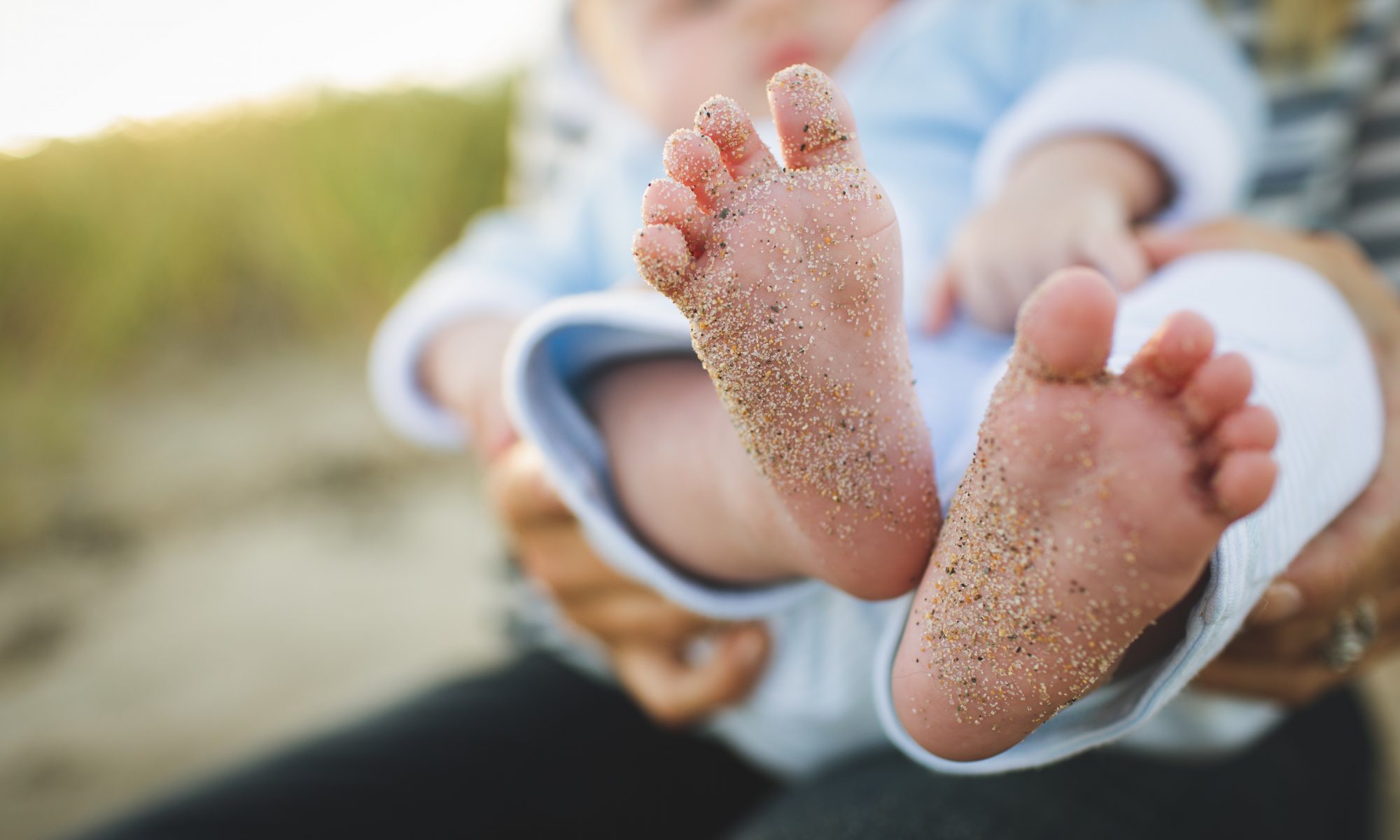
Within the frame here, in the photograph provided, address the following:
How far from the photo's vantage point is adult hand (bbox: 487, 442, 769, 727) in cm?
70

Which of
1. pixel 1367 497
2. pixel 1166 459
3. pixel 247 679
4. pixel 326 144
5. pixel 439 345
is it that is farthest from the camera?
pixel 326 144

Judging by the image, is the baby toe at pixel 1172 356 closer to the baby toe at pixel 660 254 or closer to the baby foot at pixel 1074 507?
the baby foot at pixel 1074 507

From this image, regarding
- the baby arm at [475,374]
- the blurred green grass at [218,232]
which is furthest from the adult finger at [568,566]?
the blurred green grass at [218,232]

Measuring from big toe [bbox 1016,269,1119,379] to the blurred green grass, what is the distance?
2.17m

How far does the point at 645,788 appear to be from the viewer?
0.87 m

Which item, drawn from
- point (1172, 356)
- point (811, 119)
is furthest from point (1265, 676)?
point (811, 119)

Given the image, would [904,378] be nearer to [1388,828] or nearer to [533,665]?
[533,665]

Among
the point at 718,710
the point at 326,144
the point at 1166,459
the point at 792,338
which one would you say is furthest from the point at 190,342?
the point at 1166,459

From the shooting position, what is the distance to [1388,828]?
105 centimetres

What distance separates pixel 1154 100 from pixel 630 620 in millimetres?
665

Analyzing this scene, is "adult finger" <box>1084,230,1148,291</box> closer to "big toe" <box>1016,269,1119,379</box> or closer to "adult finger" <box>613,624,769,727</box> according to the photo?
"big toe" <box>1016,269,1119,379</box>

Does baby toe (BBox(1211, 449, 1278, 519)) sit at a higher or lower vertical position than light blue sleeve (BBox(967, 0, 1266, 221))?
lower

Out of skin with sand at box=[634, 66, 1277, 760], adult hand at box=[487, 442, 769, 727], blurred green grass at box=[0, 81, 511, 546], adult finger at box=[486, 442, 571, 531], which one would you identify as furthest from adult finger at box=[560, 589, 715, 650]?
blurred green grass at box=[0, 81, 511, 546]

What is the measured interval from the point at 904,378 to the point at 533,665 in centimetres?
77
